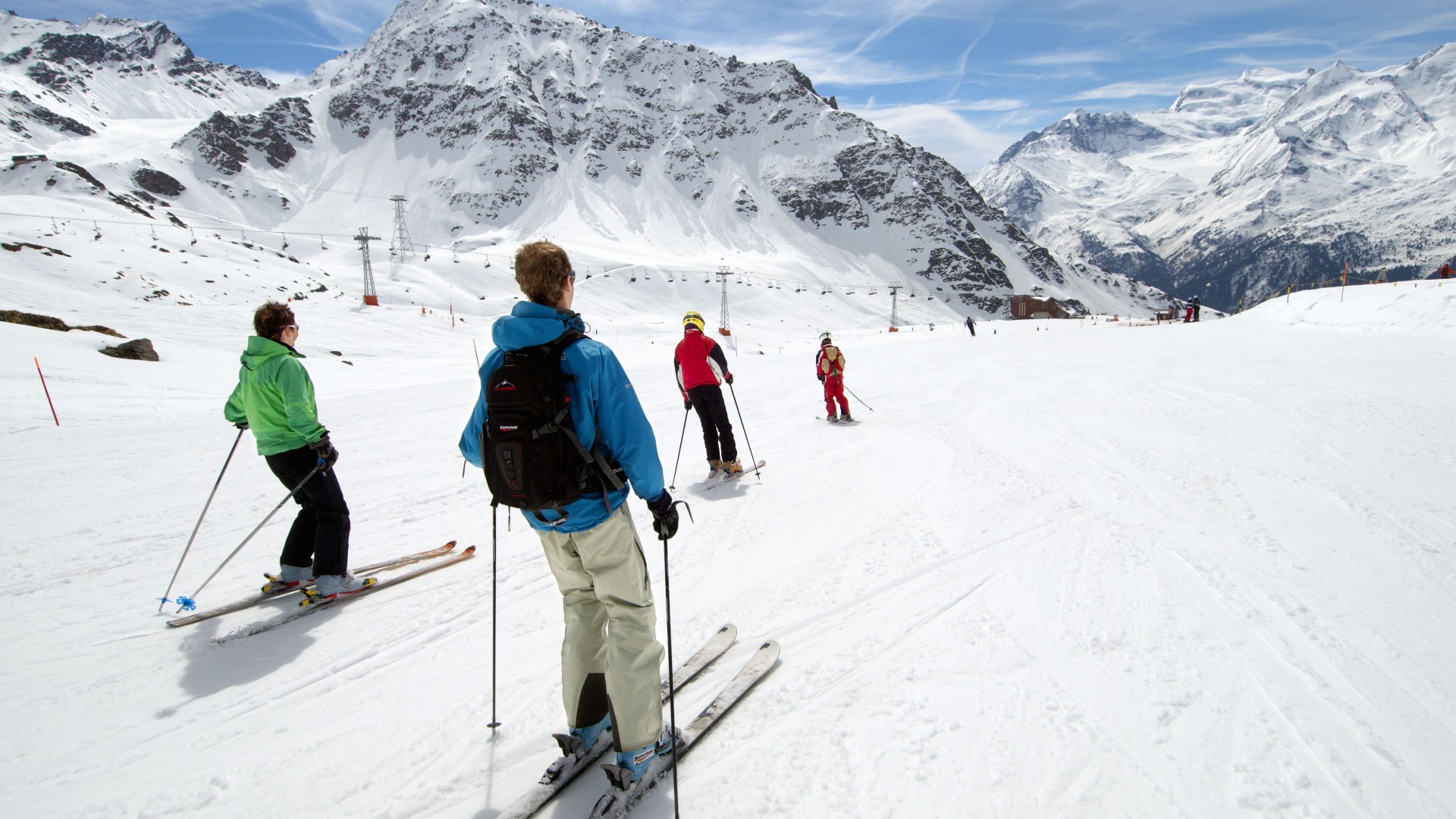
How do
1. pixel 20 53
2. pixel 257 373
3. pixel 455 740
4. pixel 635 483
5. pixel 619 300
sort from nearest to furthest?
pixel 635 483
pixel 455 740
pixel 257 373
pixel 619 300
pixel 20 53

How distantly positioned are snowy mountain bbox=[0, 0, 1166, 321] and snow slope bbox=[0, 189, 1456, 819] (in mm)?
77465

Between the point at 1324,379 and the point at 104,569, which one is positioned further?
the point at 1324,379

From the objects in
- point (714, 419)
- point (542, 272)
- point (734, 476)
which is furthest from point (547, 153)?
point (542, 272)

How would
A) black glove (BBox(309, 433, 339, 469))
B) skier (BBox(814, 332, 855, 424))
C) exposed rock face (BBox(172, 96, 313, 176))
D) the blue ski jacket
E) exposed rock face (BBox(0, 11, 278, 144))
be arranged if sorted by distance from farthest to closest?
1. exposed rock face (BBox(0, 11, 278, 144))
2. exposed rock face (BBox(172, 96, 313, 176))
3. skier (BBox(814, 332, 855, 424))
4. black glove (BBox(309, 433, 339, 469))
5. the blue ski jacket

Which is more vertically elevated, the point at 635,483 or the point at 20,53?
the point at 20,53

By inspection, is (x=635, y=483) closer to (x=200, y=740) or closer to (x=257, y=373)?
(x=200, y=740)

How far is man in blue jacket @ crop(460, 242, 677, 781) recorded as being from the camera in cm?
253

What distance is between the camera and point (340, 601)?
4695 millimetres

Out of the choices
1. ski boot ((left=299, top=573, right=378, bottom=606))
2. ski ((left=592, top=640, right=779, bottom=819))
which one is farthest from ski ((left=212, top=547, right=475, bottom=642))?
ski ((left=592, top=640, right=779, bottom=819))

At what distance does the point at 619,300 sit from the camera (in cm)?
6706

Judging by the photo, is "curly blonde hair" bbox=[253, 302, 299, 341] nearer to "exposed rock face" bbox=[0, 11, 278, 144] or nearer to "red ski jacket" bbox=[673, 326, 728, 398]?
"red ski jacket" bbox=[673, 326, 728, 398]

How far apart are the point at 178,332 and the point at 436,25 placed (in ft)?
558

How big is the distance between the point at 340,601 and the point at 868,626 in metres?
3.90

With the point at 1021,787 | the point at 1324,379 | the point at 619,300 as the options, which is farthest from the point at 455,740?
the point at 619,300
